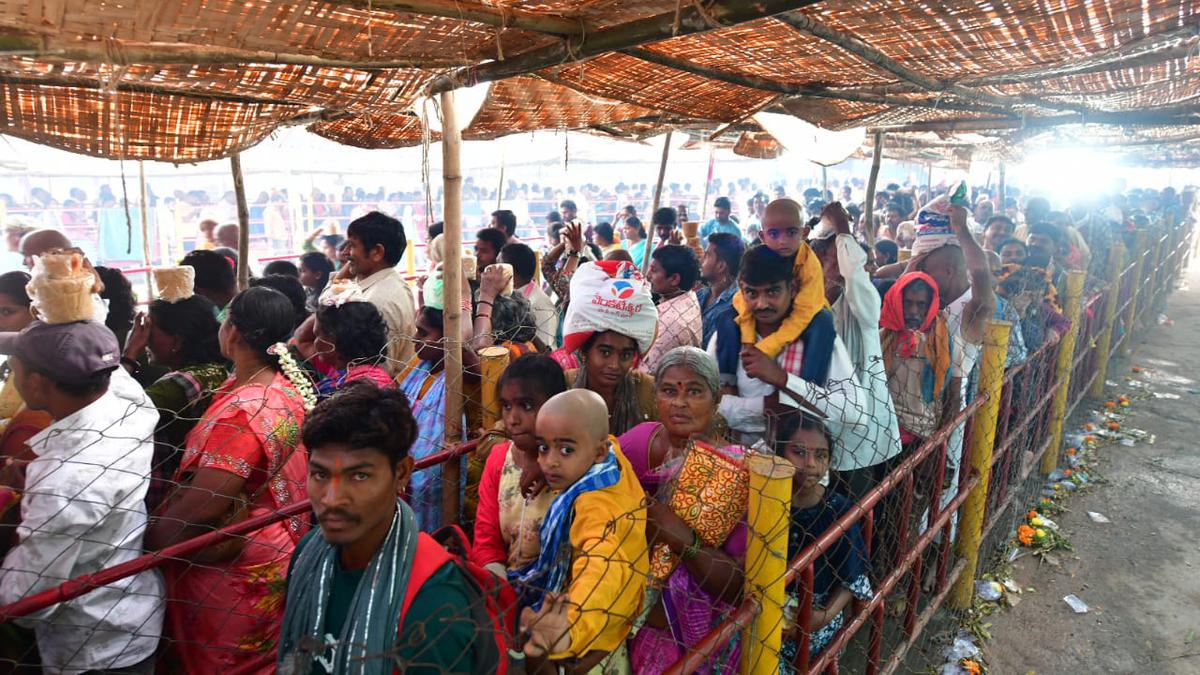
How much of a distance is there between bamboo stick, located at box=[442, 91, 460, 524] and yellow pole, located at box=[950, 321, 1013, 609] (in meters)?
2.84

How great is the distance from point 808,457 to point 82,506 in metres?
2.36

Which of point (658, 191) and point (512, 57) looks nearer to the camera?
point (512, 57)

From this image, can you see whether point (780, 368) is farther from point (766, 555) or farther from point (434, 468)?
point (434, 468)

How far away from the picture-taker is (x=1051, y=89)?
16.5ft

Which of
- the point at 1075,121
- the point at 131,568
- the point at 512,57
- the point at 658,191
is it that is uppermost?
the point at 1075,121

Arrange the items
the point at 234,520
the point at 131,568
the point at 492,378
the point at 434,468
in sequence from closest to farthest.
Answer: the point at 131,568 < the point at 234,520 < the point at 492,378 < the point at 434,468

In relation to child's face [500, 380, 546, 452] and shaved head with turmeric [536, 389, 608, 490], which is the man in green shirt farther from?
child's face [500, 380, 546, 452]

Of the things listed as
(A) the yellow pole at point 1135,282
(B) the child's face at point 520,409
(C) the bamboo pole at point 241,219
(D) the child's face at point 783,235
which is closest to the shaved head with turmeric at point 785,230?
(D) the child's face at point 783,235

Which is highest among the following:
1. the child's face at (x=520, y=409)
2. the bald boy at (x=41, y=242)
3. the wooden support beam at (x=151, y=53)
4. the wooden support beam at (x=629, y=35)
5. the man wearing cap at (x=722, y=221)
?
the wooden support beam at (x=629, y=35)

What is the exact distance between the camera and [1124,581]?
4.67 m

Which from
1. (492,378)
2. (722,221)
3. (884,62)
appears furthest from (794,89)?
(722,221)

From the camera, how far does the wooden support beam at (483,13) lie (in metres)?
2.37

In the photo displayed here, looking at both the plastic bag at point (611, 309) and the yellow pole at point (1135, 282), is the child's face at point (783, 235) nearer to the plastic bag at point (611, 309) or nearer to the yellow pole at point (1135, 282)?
the plastic bag at point (611, 309)

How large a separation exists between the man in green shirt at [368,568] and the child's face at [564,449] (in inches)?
14.9
